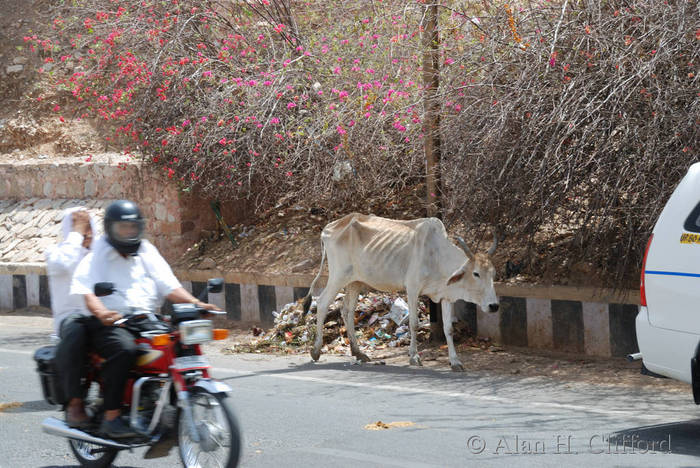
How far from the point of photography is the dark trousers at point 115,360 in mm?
5184

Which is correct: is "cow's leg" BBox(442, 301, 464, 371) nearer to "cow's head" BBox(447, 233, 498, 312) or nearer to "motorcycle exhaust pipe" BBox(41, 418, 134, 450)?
"cow's head" BBox(447, 233, 498, 312)

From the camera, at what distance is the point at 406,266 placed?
1015 centimetres

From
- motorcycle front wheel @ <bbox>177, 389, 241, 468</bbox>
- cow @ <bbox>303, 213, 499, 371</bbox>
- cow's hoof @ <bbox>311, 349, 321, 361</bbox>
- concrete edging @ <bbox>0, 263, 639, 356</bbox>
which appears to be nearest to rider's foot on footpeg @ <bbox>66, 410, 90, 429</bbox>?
motorcycle front wheel @ <bbox>177, 389, 241, 468</bbox>

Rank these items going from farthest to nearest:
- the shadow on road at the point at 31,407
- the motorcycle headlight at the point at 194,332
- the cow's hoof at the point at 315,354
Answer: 1. the cow's hoof at the point at 315,354
2. the shadow on road at the point at 31,407
3. the motorcycle headlight at the point at 194,332

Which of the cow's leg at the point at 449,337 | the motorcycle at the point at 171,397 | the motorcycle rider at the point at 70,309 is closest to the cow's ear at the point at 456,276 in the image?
the cow's leg at the point at 449,337

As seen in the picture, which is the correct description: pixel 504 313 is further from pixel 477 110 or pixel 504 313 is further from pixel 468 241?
pixel 477 110

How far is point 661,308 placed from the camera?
244 inches

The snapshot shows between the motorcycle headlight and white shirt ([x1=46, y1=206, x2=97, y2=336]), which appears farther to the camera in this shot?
white shirt ([x1=46, y1=206, x2=97, y2=336])

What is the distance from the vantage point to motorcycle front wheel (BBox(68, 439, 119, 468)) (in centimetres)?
562

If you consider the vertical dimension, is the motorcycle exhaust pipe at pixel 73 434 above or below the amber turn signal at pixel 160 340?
below

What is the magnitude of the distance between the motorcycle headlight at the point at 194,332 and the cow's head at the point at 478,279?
4941mm

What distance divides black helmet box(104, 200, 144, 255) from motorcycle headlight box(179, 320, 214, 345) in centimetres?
78

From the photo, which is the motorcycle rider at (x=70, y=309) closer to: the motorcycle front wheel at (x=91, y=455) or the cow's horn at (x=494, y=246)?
the motorcycle front wheel at (x=91, y=455)

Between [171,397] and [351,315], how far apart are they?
5.43m
